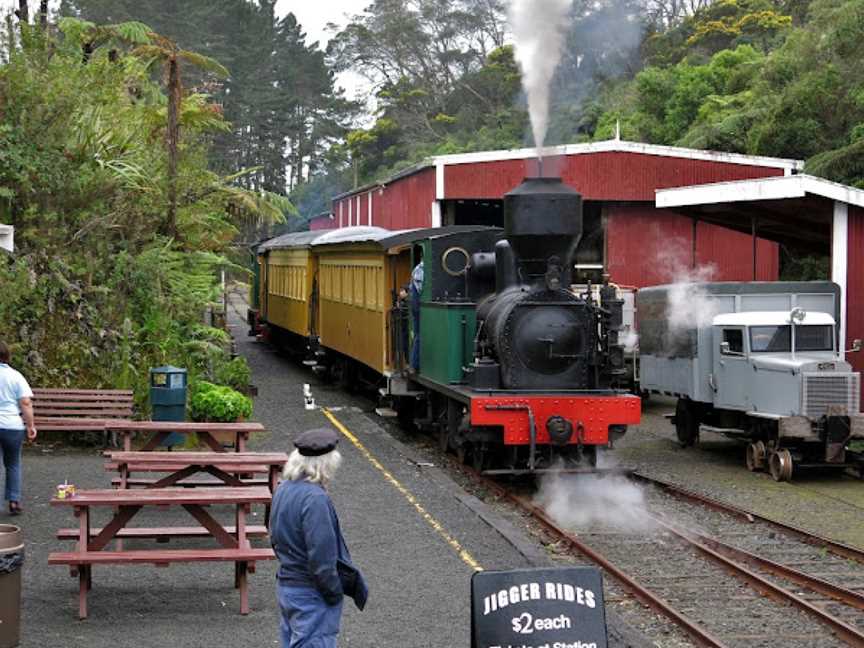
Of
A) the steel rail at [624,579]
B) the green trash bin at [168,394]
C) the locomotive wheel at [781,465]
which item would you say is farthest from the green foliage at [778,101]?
the green trash bin at [168,394]

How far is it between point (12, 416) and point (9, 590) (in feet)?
11.8

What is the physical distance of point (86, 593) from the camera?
24.3 ft

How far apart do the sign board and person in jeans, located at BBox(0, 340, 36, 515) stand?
19.7ft

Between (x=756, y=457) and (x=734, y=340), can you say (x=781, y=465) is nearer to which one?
(x=756, y=457)

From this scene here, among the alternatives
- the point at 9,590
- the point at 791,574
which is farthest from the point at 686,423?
the point at 9,590

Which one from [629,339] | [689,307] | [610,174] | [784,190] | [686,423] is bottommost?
[686,423]

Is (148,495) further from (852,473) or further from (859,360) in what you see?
(859,360)

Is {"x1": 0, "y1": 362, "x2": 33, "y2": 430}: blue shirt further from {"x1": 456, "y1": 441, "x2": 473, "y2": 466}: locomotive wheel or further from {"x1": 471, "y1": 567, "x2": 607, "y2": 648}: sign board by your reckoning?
{"x1": 471, "y1": 567, "x2": 607, "y2": 648}: sign board

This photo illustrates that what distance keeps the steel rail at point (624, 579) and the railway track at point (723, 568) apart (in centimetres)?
1

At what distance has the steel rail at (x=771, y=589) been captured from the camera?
7.83 meters

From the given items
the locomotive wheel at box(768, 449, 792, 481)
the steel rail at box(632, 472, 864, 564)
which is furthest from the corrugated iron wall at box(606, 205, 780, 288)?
the steel rail at box(632, 472, 864, 564)

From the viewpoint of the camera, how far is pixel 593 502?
41.3 ft

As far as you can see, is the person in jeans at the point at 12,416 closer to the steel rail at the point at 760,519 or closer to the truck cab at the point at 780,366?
the steel rail at the point at 760,519

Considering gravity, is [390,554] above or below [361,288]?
below
